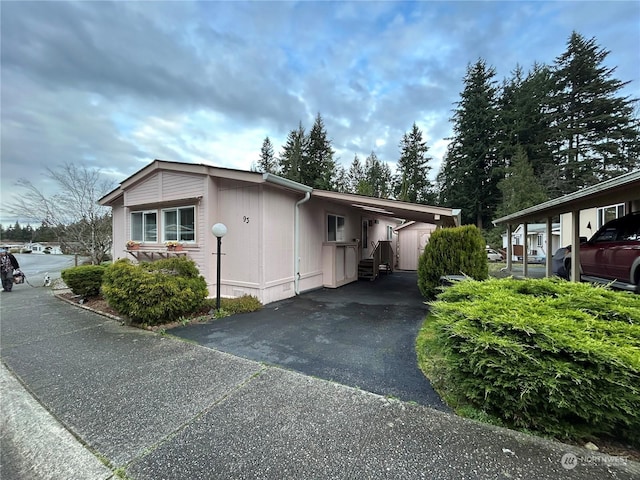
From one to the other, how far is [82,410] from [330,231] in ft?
24.4

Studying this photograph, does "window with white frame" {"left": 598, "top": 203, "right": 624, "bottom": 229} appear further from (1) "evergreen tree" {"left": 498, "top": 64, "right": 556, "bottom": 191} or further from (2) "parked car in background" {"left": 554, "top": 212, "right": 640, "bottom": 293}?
(1) "evergreen tree" {"left": 498, "top": 64, "right": 556, "bottom": 191}

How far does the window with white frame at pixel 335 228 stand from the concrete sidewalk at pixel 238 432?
6147 mm

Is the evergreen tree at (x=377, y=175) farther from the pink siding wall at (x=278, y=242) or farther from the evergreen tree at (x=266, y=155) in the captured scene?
the pink siding wall at (x=278, y=242)

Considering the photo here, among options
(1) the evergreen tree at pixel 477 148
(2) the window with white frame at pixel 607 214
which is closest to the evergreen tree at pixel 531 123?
(1) the evergreen tree at pixel 477 148

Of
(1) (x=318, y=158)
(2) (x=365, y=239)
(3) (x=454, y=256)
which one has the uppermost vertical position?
(1) (x=318, y=158)

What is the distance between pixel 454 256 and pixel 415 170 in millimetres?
27789

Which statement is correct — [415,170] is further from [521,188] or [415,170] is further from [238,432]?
[238,432]

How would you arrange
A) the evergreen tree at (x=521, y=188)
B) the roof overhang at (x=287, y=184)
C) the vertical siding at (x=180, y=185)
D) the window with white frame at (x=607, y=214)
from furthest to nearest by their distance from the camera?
1. the evergreen tree at (x=521, y=188)
2. the window with white frame at (x=607, y=214)
3. the vertical siding at (x=180, y=185)
4. the roof overhang at (x=287, y=184)

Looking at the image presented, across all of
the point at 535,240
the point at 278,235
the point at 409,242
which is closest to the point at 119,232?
the point at 278,235

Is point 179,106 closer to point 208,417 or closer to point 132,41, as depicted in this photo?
point 132,41

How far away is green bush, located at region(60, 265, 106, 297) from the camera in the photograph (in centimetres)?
735

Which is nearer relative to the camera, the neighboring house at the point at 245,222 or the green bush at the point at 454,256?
the green bush at the point at 454,256

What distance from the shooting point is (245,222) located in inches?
259

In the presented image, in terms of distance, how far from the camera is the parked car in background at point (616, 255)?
5000 millimetres
